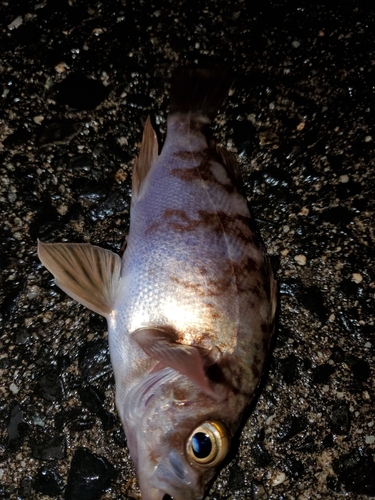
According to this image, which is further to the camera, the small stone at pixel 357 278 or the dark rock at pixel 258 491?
the small stone at pixel 357 278

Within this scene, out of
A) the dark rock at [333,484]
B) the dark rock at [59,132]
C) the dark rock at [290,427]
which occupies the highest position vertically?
the dark rock at [59,132]

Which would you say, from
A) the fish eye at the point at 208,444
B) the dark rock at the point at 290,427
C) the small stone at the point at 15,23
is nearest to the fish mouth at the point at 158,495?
the fish eye at the point at 208,444

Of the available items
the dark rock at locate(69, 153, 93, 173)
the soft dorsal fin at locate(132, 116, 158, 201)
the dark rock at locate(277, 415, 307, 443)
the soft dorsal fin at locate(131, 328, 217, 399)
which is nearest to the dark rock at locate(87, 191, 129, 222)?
the dark rock at locate(69, 153, 93, 173)

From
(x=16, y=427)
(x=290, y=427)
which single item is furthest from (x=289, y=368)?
(x=16, y=427)

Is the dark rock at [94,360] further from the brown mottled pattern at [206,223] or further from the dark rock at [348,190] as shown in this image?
the dark rock at [348,190]

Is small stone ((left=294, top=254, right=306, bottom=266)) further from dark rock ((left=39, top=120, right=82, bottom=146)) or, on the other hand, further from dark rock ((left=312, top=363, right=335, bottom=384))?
dark rock ((left=39, top=120, right=82, bottom=146))

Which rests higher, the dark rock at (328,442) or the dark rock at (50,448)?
the dark rock at (50,448)
